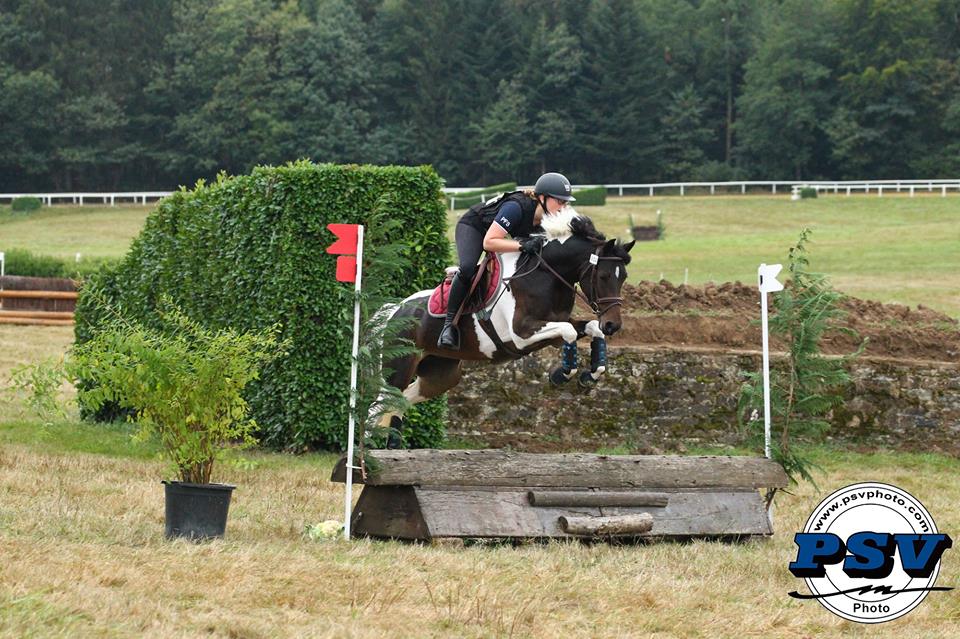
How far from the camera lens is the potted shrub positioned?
24.4 feet

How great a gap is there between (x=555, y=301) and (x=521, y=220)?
594 mm

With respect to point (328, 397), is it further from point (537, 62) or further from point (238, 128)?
point (537, 62)

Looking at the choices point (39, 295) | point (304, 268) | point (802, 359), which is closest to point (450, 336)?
point (802, 359)

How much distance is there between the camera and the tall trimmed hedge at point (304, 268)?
1205 cm

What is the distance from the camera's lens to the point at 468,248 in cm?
962

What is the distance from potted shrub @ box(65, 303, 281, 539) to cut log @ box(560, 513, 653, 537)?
2008 millimetres

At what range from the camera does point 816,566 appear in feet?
22.2

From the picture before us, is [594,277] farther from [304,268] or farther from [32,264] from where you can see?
[32,264]

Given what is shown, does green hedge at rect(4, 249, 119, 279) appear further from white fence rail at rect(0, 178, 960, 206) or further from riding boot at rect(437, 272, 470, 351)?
riding boot at rect(437, 272, 470, 351)

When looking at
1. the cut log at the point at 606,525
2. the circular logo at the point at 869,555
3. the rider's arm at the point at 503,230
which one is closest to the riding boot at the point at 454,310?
the rider's arm at the point at 503,230

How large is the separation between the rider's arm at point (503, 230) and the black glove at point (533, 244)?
5 cm

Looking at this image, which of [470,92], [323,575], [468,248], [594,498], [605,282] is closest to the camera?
[323,575]

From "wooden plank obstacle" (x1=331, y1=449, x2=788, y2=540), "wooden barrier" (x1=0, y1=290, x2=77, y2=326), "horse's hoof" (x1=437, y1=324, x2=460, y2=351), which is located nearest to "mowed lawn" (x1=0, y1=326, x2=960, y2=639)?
"wooden plank obstacle" (x1=331, y1=449, x2=788, y2=540)

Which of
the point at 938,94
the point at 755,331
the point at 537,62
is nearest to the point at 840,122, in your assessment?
the point at 938,94
